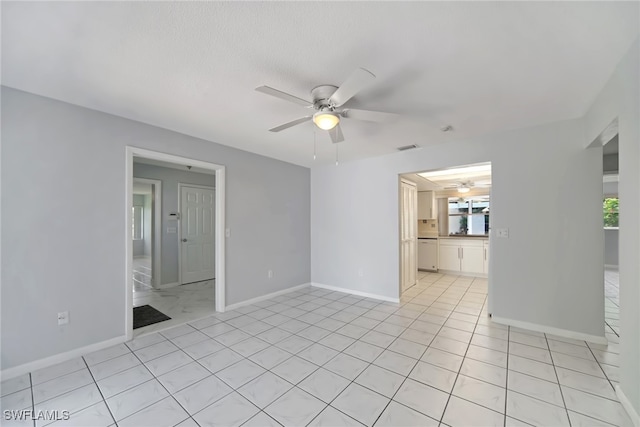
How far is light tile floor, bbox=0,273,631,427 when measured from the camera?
5.58 feet

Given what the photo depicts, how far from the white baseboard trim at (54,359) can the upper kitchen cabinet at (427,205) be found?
6.25 m

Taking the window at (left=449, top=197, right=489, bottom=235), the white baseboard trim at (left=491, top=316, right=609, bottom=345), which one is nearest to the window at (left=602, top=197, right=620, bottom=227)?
the window at (left=449, top=197, right=489, bottom=235)

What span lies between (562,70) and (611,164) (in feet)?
12.0

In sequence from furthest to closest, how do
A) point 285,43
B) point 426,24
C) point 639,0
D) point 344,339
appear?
point 344,339 < point 285,43 < point 426,24 < point 639,0

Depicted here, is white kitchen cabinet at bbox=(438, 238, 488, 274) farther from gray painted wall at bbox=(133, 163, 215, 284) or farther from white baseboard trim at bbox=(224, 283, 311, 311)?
gray painted wall at bbox=(133, 163, 215, 284)

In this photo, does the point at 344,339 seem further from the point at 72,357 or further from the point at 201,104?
the point at 201,104

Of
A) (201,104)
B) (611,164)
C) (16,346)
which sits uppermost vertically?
(201,104)

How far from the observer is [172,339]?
2836 millimetres

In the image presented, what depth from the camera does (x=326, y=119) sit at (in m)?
2.09

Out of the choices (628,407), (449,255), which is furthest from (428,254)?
(628,407)

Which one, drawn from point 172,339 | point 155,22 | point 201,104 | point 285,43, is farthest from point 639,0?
point 172,339

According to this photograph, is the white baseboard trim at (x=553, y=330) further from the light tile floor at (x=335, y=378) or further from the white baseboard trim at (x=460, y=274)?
the white baseboard trim at (x=460, y=274)

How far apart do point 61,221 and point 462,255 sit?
688 centimetres

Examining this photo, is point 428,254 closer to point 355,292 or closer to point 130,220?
point 355,292
